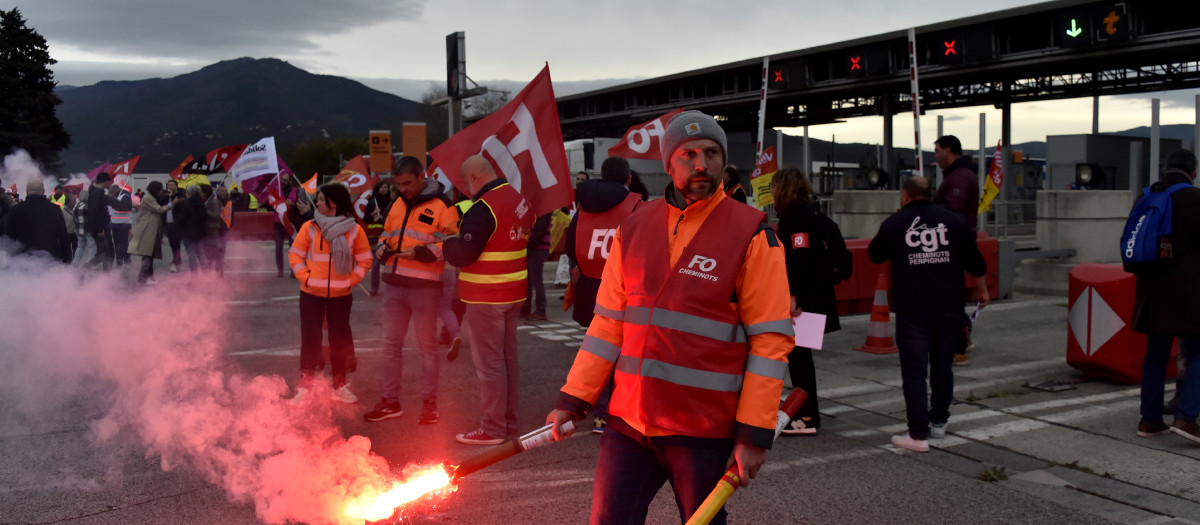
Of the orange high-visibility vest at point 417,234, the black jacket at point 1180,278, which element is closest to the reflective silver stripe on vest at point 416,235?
the orange high-visibility vest at point 417,234

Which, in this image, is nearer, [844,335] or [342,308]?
[342,308]

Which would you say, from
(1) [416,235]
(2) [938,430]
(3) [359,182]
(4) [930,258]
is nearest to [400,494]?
(1) [416,235]

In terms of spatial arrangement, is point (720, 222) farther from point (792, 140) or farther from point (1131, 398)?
point (792, 140)

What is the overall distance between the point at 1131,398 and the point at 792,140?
26.1 metres

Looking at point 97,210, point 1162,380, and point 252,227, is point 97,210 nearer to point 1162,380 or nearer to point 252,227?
point 252,227

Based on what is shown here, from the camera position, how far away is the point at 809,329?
5.66m

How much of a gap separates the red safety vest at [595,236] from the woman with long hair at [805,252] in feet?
3.82

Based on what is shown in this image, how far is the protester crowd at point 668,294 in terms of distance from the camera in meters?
2.73

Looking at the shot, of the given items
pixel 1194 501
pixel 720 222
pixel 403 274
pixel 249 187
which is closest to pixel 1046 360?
pixel 1194 501

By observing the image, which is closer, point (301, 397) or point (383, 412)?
point (383, 412)

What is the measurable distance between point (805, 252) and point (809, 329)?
0.59 metres

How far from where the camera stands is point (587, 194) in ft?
18.6

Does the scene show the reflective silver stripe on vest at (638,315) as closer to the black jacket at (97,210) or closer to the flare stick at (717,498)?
the flare stick at (717,498)

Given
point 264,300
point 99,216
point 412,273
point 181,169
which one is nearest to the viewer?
point 412,273
